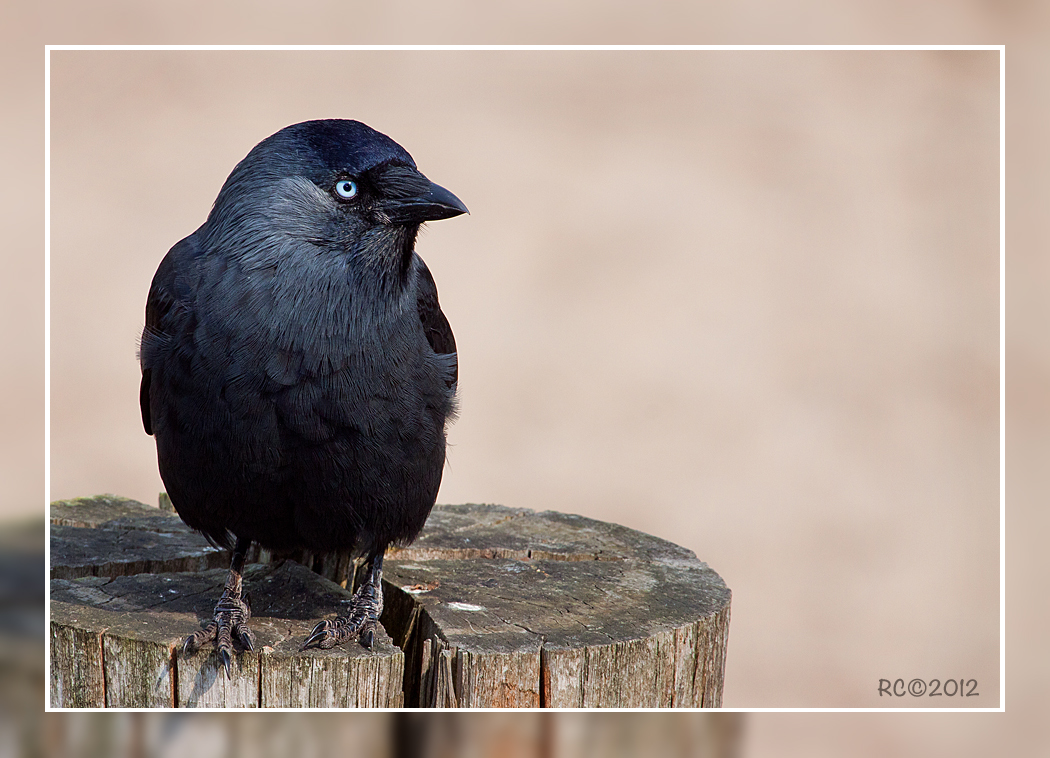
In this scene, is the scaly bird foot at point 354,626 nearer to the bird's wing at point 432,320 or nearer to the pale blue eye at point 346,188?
the bird's wing at point 432,320

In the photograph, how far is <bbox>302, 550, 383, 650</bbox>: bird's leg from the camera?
10.1ft

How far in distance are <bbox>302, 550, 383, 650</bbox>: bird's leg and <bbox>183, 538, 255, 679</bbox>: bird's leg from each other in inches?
7.2

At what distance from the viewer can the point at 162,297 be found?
332 centimetres

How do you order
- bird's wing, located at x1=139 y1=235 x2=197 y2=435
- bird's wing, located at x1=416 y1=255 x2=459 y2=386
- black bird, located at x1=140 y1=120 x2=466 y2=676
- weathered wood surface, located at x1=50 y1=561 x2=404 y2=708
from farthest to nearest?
bird's wing, located at x1=416 y1=255 x2=459 y2=386
bird's wing, located at x1=139 y1=235 x2=197 y2=435
black bird, located at x1=140 y1=120 x2=466 y2=676
weathered wood surface, located at x1=50 y1=561 x2=404 y2=708

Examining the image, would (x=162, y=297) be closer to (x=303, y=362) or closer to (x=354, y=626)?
(x=303, y=362)

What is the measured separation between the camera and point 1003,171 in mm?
3305

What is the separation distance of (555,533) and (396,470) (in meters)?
1.11

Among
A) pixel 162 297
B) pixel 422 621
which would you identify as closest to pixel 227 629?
pixel 422 621

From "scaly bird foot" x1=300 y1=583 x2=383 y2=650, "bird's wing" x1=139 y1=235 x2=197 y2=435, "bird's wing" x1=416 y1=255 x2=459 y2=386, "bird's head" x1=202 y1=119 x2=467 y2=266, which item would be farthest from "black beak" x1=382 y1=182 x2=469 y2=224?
"scaly bird foot" x1=300 y1=583 x2=383 y2=650

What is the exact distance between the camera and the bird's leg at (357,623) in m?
3.09

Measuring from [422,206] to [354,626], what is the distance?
1246mm

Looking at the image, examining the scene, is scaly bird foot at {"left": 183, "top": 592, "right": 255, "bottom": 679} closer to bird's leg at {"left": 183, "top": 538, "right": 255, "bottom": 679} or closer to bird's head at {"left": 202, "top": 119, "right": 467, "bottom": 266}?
bird's leg at {"left": 183, "top": 538, "right": 255, "bottom": 679}

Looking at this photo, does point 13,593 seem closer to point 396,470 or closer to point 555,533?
point 396,470

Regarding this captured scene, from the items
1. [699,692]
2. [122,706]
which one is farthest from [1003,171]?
[122,706]
